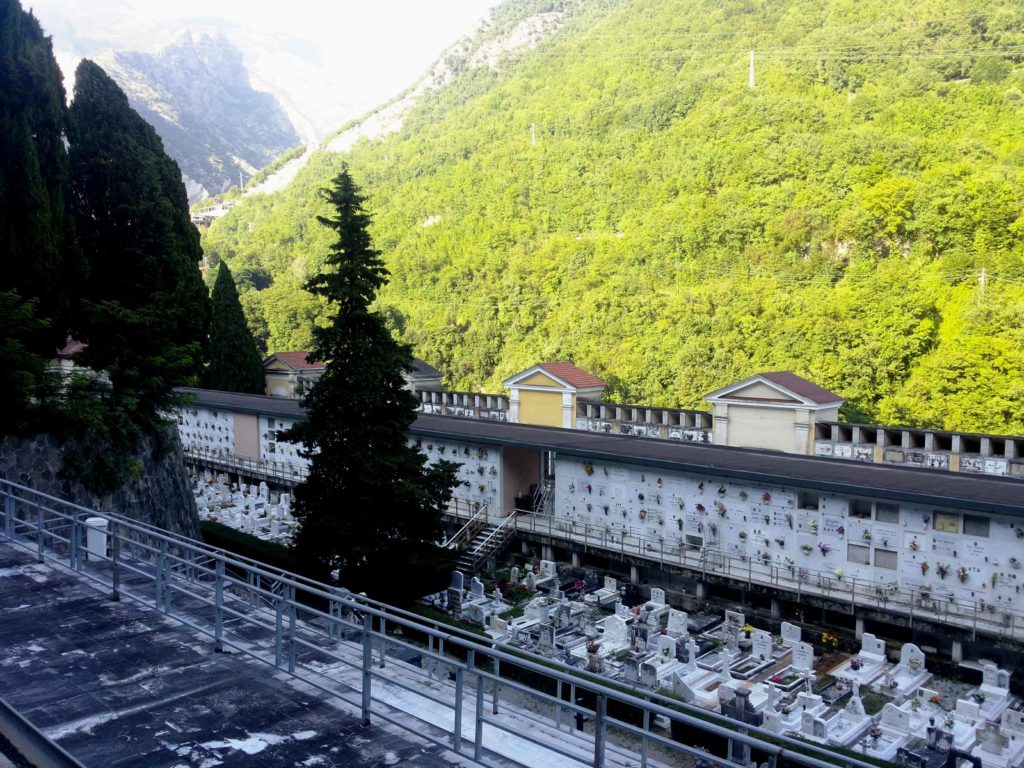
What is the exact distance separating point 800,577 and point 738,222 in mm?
45777

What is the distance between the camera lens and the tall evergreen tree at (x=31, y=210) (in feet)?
51.8

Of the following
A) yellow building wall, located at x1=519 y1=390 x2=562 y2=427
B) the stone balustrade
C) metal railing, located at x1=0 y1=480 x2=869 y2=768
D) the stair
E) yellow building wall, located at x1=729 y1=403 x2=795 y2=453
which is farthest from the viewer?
yellow building wall, located at x1=519 y1=390 x2=562 y2=427

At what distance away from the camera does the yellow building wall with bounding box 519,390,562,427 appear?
102 feet

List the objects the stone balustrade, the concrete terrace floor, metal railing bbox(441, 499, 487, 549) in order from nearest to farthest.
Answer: the concrete terrace floor
metal railing bbox(441, 499, 487, 549)
the stone balustrade

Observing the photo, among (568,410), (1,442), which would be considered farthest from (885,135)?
(1,442)

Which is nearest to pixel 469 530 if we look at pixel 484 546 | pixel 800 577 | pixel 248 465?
pixel 484 546

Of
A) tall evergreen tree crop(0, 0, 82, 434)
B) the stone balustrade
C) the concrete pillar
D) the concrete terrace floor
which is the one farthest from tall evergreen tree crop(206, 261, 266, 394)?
the concrete pillar

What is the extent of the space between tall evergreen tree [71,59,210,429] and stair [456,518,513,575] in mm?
7868

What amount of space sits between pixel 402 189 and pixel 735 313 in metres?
57.7

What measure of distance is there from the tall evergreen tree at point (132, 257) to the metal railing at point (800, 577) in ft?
32.6

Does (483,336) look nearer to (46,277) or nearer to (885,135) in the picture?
(885,135)

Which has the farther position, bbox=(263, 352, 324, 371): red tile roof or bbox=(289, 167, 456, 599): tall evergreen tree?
bbox=(263, 352, 324, 371): red tile roof

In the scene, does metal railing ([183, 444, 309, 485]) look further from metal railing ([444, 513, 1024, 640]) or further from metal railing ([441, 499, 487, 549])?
metal railing ([444, 513, 1024, 640])

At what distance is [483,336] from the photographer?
66.6m
